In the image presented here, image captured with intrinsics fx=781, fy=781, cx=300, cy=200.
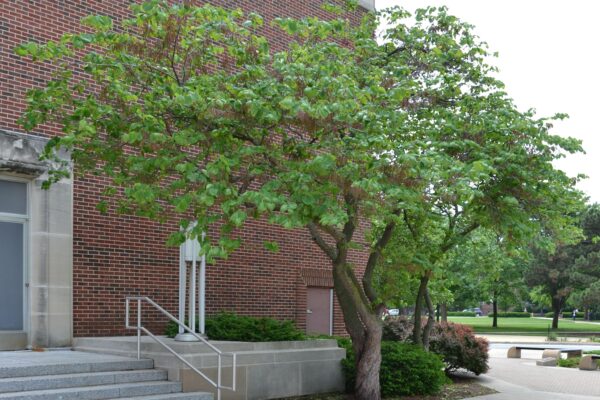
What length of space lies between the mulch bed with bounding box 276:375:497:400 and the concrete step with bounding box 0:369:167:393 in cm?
293

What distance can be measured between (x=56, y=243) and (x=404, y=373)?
688 cm

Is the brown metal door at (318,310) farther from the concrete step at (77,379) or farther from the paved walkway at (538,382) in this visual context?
the concrete step at (77,379)

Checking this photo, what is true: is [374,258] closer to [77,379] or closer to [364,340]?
[364,340]

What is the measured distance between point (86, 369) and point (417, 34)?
824 centimetres

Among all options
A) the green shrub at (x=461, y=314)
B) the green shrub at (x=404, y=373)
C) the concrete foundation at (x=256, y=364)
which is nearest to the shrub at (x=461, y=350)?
the green shrub at (x=404, y=373)

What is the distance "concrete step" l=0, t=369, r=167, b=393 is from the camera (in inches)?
402

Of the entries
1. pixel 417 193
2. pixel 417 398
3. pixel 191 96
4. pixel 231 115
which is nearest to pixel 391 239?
pixel 417 398

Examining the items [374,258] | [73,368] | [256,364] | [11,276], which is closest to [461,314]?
[374,258]

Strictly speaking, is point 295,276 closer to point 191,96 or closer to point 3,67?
point 3,67

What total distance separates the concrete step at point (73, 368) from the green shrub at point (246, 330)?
2.08 metres

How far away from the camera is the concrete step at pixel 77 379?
402 inches

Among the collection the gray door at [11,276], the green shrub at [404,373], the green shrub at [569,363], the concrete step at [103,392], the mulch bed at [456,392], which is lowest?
the green shrub at [569,363]

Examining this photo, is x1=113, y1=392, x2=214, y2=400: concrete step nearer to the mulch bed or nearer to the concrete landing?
the concrete landing

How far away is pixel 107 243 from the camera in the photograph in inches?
579
